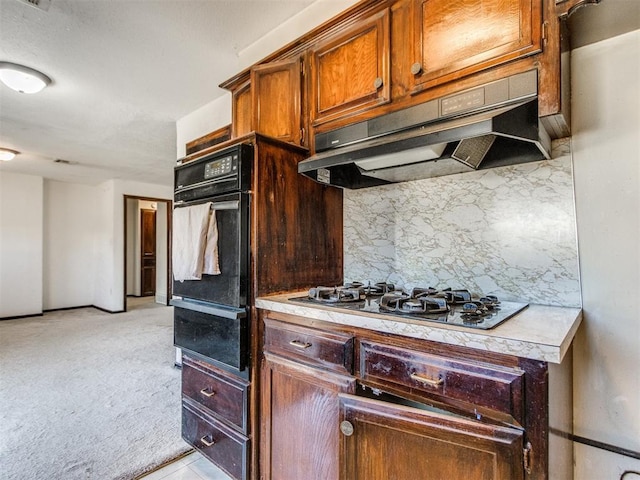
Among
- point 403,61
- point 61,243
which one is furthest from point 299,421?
point 61,243

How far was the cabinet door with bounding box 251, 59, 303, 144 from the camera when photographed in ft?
5.76

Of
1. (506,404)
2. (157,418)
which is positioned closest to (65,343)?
(157,418)

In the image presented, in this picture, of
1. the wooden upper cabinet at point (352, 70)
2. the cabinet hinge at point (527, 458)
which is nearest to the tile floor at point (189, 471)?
the cabinet hinge at point (527, 458)

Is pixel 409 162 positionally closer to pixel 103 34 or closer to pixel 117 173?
pixel 103 34

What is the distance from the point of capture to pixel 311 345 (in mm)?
1226

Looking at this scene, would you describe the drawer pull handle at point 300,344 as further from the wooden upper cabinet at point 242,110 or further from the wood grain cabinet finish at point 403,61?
the wooden upper cabinet at point 242,110

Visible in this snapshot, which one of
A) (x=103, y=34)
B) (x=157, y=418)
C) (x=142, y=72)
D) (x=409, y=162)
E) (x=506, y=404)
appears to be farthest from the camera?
(x=142, y=72)

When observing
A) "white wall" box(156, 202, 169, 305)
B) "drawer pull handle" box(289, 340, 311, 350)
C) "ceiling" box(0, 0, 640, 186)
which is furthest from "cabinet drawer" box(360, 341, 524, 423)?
"white wall" box(156, 202, 169, 305)

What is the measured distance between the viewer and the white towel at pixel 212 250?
1.53 metres

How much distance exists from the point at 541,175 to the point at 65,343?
5.12 meters

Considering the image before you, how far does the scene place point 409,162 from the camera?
143cm

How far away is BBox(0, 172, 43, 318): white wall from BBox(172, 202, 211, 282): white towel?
18.9 feet

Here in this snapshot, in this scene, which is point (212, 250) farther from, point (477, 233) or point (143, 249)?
point (143, 249)

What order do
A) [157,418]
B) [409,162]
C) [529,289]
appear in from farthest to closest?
1. [157,418]
2. [409,162]
3. [529,289]
